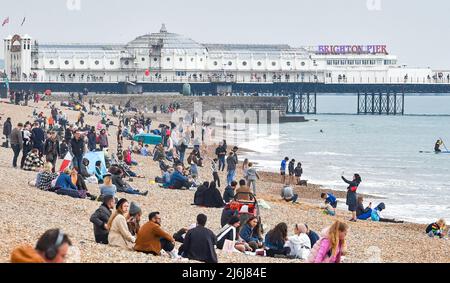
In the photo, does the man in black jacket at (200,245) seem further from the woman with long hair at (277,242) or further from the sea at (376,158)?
the sea at (376,158)

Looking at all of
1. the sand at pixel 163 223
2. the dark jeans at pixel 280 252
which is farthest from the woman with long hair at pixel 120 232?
the dark jeans at pixel 280 252

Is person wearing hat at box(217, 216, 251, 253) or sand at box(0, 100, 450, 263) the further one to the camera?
person wearing hat at box(217, 216, 251, 253)

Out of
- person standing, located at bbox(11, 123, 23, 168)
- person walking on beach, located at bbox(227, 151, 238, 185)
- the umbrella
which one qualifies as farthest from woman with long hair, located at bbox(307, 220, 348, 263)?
the umbrella

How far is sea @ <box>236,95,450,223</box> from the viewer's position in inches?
1310

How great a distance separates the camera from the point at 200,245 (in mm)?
14227

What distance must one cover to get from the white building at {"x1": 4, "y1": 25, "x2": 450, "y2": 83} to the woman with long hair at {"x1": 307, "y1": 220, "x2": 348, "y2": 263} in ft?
330

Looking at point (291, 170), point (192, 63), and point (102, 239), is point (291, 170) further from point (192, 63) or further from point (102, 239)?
point (192, 63)

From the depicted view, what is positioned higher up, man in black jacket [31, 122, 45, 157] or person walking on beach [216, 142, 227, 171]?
man in black jacket [31, 122, 45, 157]

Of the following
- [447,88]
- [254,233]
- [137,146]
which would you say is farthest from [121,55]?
[254,233]

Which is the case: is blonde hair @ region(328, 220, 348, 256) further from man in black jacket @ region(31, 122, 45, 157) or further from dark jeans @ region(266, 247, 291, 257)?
man in black jacket @ region(31, 122, 45, 157)

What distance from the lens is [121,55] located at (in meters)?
120

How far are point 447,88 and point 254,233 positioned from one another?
10683 cm

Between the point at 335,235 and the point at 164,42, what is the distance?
111628 millimetres

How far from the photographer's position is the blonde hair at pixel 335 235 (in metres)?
11.8
